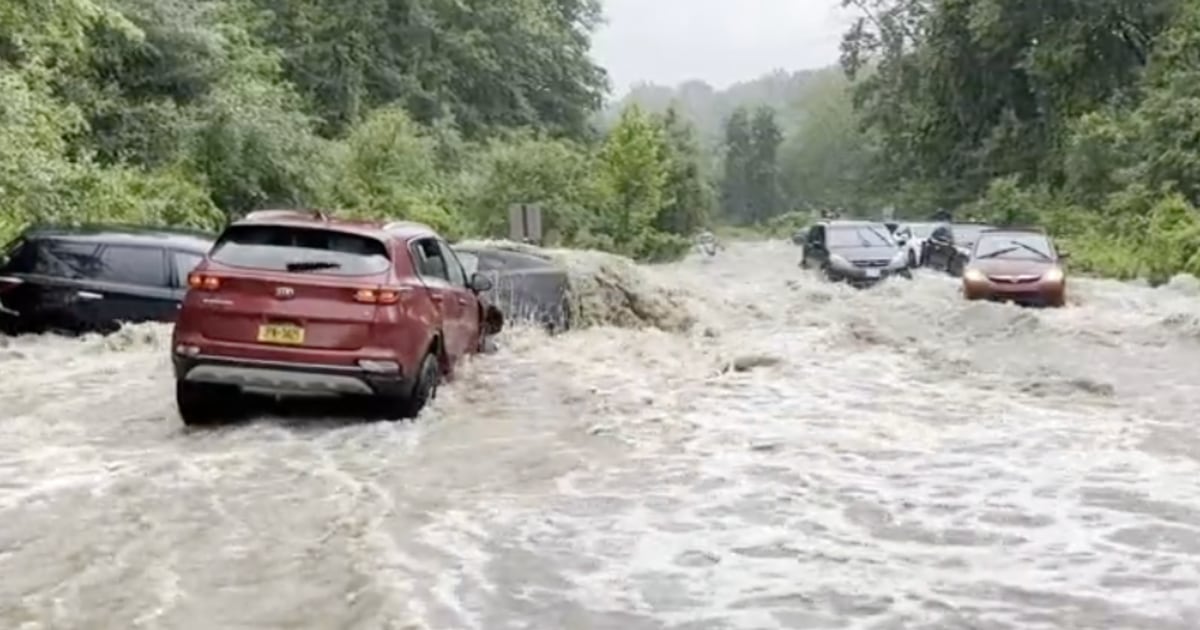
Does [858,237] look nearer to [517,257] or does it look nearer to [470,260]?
[517,257]

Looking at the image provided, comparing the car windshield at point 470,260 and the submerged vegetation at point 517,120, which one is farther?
the submerged vegetation at point 517,120

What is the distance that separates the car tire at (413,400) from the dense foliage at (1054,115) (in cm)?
2184

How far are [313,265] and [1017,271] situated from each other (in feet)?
50.2

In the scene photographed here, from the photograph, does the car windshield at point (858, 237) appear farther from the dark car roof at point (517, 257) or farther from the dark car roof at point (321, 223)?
the dark car roof at point (321, 223)

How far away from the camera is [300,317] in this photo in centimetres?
1023

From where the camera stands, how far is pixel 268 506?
328 inches

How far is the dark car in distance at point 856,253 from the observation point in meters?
28.0

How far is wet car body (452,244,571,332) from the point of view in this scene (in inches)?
677

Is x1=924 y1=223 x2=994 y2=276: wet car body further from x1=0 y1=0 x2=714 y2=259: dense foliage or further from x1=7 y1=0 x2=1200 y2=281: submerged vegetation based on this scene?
x1=0 y1=0 x2=714 y2=259: dense foliage

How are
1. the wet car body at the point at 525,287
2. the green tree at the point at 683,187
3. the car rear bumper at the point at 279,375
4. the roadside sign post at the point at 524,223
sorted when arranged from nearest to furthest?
the car rear bumper at the point at 279,375 < the wet car body at the point at 525,287 < the roadside sign post at the point at 524,223 < the green tree at the point at 683,187

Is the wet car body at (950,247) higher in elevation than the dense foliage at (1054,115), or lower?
lower

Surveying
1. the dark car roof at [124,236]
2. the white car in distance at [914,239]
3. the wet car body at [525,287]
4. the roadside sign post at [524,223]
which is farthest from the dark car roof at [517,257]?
the white car in distance at [914,239]

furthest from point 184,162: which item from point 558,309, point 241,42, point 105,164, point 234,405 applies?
point 234,405

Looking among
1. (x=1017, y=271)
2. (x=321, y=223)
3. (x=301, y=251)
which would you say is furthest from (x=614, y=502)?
(x=1017, y=271)
